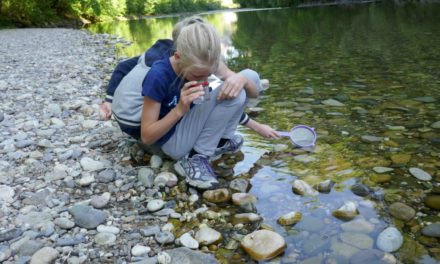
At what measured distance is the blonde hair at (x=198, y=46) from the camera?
229 centimetres

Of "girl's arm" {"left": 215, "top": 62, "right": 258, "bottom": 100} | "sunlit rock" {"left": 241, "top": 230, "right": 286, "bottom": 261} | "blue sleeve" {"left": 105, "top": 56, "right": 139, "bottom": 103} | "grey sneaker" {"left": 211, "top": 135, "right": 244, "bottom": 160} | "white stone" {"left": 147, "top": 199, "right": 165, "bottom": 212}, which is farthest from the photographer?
"grey sneaker" {"left": 211, "top": 135, "right": 244, "bottom": 160}

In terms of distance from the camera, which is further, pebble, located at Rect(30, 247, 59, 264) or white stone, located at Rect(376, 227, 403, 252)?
white stone, located at Rect(376, 227, 403, 252)

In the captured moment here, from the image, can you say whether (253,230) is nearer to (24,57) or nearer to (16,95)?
(16,95)

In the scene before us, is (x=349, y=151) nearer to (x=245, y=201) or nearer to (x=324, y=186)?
(x=324, y=186)

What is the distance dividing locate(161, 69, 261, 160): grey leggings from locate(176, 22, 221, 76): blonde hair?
0.43 metres

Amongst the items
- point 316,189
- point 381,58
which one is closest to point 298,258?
point 316,189

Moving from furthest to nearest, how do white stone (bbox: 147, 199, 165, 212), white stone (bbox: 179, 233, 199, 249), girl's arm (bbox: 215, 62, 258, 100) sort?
1. girl's arm (bbox: 215, 62, 258, 100)
2. white stone (bbox: 147, 199, 165, 212)
3. white stone (bbox: 179, 233, 199, 249)

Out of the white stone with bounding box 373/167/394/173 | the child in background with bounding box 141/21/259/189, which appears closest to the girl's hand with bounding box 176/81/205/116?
the child in background with bounding box 141/21/259/189

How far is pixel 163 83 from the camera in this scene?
2.51 meters

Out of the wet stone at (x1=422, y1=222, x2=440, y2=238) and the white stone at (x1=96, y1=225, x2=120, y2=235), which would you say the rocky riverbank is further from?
the wet stone at (x1=422, y1=222, x2=440, y2=238)

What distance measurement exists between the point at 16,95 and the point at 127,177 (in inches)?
114

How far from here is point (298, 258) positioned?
2016 millimetres

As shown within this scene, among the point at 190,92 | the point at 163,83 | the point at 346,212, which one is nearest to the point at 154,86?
the point at 163,83

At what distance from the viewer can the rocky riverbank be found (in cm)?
205
